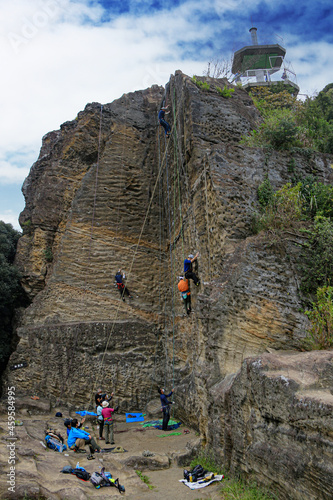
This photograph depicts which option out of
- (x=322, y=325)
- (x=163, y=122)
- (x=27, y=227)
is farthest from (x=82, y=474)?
(x=27, y=227)

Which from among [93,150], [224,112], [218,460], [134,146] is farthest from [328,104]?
[218,460]

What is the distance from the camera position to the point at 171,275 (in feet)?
47.0

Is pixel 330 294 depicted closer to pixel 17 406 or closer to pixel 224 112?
pixel 224 112

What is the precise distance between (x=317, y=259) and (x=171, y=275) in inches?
280

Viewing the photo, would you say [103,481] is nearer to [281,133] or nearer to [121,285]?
[121,285]

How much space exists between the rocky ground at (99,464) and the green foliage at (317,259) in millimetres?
4153

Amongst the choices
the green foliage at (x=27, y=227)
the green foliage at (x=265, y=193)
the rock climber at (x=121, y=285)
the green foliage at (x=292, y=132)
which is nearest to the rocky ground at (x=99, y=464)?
the rock climber at (x=121, y=285)

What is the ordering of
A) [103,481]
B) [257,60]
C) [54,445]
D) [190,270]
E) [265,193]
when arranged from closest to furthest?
1. [103,481]
2. [54,445]
3. [265,193]
4. [190,270]
5. [257,60]

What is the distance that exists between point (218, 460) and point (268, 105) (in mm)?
15519

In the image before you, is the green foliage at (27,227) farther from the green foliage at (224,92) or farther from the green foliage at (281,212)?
the green foliage at (281,212)

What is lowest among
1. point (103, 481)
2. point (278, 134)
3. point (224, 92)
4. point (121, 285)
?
point (103, 481)

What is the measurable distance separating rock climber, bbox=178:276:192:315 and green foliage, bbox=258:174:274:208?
3.08m

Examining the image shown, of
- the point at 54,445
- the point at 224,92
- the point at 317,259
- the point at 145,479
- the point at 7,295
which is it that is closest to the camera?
the point at 145,479

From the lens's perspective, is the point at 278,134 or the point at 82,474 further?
the point at 278,134
